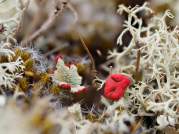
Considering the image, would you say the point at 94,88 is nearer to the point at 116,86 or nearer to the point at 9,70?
the point at 116,86

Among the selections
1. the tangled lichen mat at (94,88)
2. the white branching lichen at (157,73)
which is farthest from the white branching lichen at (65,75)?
the white branching lichen at (157,73)

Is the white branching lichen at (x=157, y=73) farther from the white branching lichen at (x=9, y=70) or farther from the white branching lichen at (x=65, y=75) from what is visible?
the white branching lichen at (x=9, y=70)

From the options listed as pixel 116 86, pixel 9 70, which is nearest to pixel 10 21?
pixel 9 70

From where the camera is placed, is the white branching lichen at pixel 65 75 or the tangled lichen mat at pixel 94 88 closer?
the tangled lichen mat at pixel 94 88

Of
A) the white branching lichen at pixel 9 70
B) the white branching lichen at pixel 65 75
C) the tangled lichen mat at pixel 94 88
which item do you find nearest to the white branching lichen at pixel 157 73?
the tangled lichen mat at pixel 94 88

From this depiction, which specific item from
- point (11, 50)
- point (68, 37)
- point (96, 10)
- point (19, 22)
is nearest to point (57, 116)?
point (11, 50)

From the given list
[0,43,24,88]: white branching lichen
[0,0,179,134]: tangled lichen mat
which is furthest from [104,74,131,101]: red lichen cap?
[0,43,24,88]: white branching lichen

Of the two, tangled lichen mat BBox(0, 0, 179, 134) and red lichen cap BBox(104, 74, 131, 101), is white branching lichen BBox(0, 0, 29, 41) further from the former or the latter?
red lichen cap BBox(104, 74, 131, 101)

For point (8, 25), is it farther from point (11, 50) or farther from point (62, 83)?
point (62, 83)

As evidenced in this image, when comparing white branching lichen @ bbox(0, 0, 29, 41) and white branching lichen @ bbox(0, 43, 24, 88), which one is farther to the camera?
white branching lichen @ bbox(0, 0, 29, 41)

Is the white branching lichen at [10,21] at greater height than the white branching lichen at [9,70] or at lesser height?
greater
